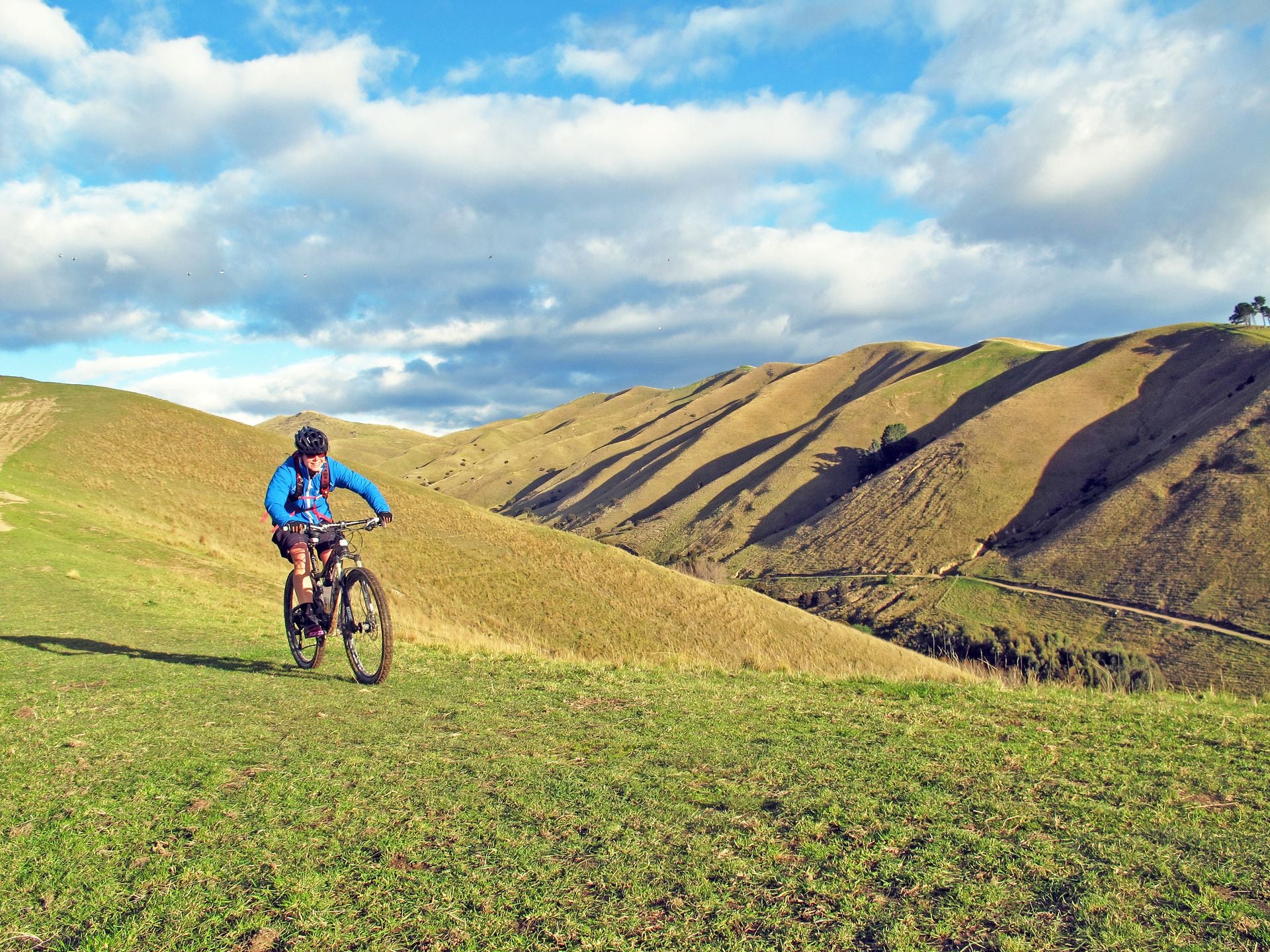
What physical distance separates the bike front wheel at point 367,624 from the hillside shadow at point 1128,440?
2814 inches

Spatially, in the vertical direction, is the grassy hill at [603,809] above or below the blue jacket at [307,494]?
below

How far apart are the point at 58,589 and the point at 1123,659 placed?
4514 cm

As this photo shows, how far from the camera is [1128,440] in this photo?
8456 cm

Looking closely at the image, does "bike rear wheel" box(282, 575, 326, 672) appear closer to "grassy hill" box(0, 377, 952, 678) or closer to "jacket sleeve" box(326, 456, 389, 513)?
"jacket sleeve" box(326, 456, 389, 513)

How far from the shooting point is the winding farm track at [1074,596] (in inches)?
1868

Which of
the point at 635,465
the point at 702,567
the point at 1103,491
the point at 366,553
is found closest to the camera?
the point at 366,553

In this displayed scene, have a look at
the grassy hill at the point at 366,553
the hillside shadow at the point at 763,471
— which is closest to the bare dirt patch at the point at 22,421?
the grassy hill at the point at 366,553

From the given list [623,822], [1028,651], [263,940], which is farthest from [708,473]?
[263,940]

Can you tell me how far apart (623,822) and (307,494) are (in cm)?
623

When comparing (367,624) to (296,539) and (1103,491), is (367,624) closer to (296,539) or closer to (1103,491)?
(296,539)

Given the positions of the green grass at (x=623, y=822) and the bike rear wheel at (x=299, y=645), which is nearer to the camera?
the green grass at (x=623, y=822)

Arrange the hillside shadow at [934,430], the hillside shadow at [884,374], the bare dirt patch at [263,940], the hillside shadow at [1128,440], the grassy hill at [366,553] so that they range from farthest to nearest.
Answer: the hillside shadow at [884,374] → the hillside shadow at [934,430] → the hillside shadow at [1128,440] → the grassy hill at [366,553] → the bare dirt patch at [263,940]

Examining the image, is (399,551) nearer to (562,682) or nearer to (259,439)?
(259,439)

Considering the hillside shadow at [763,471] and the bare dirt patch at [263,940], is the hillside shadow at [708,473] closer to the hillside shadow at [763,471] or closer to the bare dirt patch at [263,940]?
the hillside shadow at [763,471]
